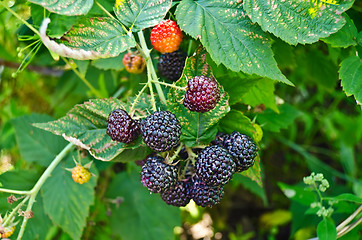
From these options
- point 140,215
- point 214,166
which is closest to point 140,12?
point 214,166

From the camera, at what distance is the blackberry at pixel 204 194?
74 cm

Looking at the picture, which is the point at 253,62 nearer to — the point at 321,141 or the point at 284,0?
the point at 284,0

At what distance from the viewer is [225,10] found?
Answer: 84 cm

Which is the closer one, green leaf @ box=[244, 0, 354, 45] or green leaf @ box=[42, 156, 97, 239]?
green leaf @ box=[244, 0, 354, 45]

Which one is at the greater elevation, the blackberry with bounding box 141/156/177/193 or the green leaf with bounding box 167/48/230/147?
the green leaf with bounding box 167/48/230/147

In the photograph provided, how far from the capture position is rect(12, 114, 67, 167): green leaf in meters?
1.28

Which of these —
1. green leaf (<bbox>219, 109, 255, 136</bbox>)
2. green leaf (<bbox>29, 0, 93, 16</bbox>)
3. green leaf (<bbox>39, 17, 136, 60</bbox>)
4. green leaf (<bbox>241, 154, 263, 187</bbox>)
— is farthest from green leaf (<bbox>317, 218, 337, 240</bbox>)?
green leaf (<bbox>29, 0, 93, 16</bbox>)

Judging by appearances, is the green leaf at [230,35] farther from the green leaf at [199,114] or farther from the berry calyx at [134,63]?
the berry calyx at [134,63]

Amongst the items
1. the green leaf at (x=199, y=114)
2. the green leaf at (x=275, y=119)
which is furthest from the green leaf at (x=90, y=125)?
the green leaf at (x=275, y=119)

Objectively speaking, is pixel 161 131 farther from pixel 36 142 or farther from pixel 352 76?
pixel 36 142

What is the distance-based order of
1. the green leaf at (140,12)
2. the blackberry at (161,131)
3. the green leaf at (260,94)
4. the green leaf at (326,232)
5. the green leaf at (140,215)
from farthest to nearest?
the green leaf at (140,215)
the green leaf at (260,94)
the green leaf at (326,232)
the green leaf at (140,12)
the blackberry at (161,131)

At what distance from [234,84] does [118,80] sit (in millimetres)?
674

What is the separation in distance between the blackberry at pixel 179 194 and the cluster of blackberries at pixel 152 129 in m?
0.10

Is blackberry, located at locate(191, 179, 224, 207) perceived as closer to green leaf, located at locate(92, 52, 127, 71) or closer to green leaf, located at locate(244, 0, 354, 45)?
green leaf, located at locate(244, 0, 354, 45)
